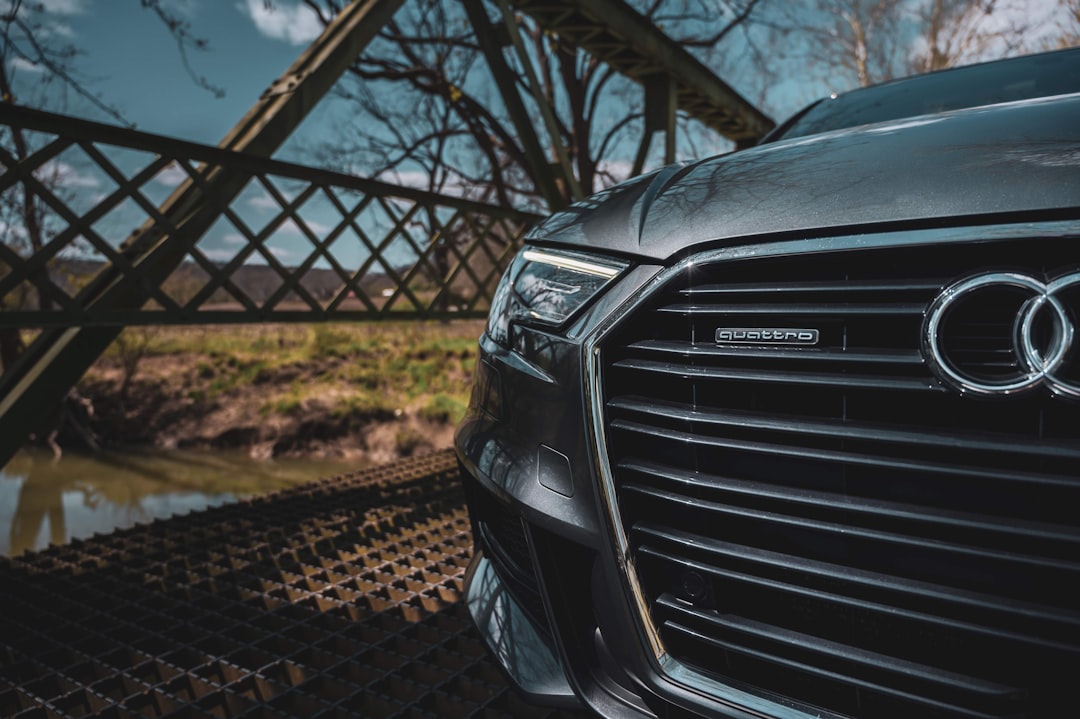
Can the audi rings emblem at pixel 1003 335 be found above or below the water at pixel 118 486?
above

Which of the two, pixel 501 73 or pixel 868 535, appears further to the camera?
pixel 501 73

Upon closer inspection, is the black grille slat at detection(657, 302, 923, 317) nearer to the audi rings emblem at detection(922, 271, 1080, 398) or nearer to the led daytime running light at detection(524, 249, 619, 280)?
the audi rings emblem at detection(922, 271, 1080, 398)

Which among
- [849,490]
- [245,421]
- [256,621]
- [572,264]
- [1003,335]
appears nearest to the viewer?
[1003,335]

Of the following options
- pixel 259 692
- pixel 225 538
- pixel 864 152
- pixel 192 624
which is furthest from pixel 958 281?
pixel 225 538

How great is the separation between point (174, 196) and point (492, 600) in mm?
3439

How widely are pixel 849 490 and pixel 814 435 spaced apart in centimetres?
9

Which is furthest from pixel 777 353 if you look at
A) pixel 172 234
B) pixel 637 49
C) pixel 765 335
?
pixel 637 49

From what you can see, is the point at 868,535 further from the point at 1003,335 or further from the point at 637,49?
the point at 637,49

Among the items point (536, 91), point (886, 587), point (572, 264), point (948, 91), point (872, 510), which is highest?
point (536, 91)

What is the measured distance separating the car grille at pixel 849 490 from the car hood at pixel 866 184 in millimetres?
63

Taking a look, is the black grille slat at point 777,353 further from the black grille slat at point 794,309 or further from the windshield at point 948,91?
the windshield at point 948,91

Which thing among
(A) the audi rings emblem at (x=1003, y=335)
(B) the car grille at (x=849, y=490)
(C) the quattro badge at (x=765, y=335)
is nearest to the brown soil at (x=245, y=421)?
(B) the car grille at (x=849, y=490)

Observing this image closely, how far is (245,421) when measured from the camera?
27.6 ft

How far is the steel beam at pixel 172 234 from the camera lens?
10.6 feet
